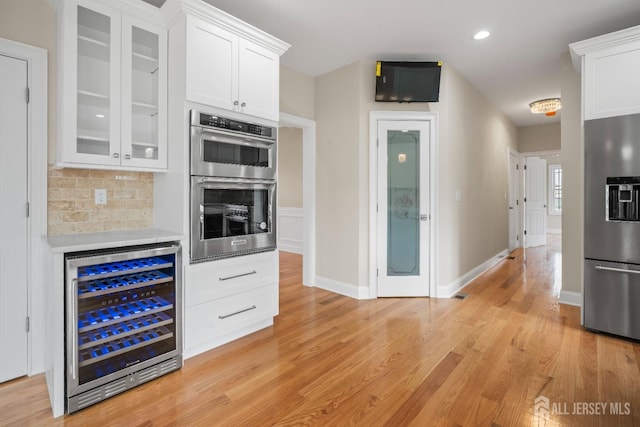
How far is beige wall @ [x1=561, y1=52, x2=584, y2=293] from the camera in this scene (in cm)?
342

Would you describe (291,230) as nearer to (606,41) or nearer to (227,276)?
(227,276)

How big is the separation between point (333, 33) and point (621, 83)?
256 cm

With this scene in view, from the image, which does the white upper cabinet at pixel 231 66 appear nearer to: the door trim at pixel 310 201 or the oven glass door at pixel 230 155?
the oven glass door at pixel 230 155

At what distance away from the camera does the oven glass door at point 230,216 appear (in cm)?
229

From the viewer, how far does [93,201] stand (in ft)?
7.68

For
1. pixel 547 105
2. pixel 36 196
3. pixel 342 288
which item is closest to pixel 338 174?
pixel 342 288

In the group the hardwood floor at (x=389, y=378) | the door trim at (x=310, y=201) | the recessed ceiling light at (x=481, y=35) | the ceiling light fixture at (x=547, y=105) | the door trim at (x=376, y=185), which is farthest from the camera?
the ceiling light fixture at (x=547, y=105)

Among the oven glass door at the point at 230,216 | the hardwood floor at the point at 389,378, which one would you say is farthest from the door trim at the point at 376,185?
the oven glass door at the point at 230,216

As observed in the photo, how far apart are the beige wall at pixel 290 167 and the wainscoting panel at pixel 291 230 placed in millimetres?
161

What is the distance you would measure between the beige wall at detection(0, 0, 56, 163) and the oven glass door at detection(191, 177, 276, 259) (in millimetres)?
1068

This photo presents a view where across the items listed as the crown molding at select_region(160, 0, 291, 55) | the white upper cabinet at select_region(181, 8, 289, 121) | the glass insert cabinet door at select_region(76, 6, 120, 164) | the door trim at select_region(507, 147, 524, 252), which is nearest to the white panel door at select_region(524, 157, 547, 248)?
the door trim at select_region(507, 147, 524, 252)

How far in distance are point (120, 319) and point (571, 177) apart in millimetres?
4464

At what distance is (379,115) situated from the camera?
3740 millimetres

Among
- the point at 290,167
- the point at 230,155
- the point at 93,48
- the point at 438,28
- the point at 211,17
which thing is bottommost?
the point at 230,155
